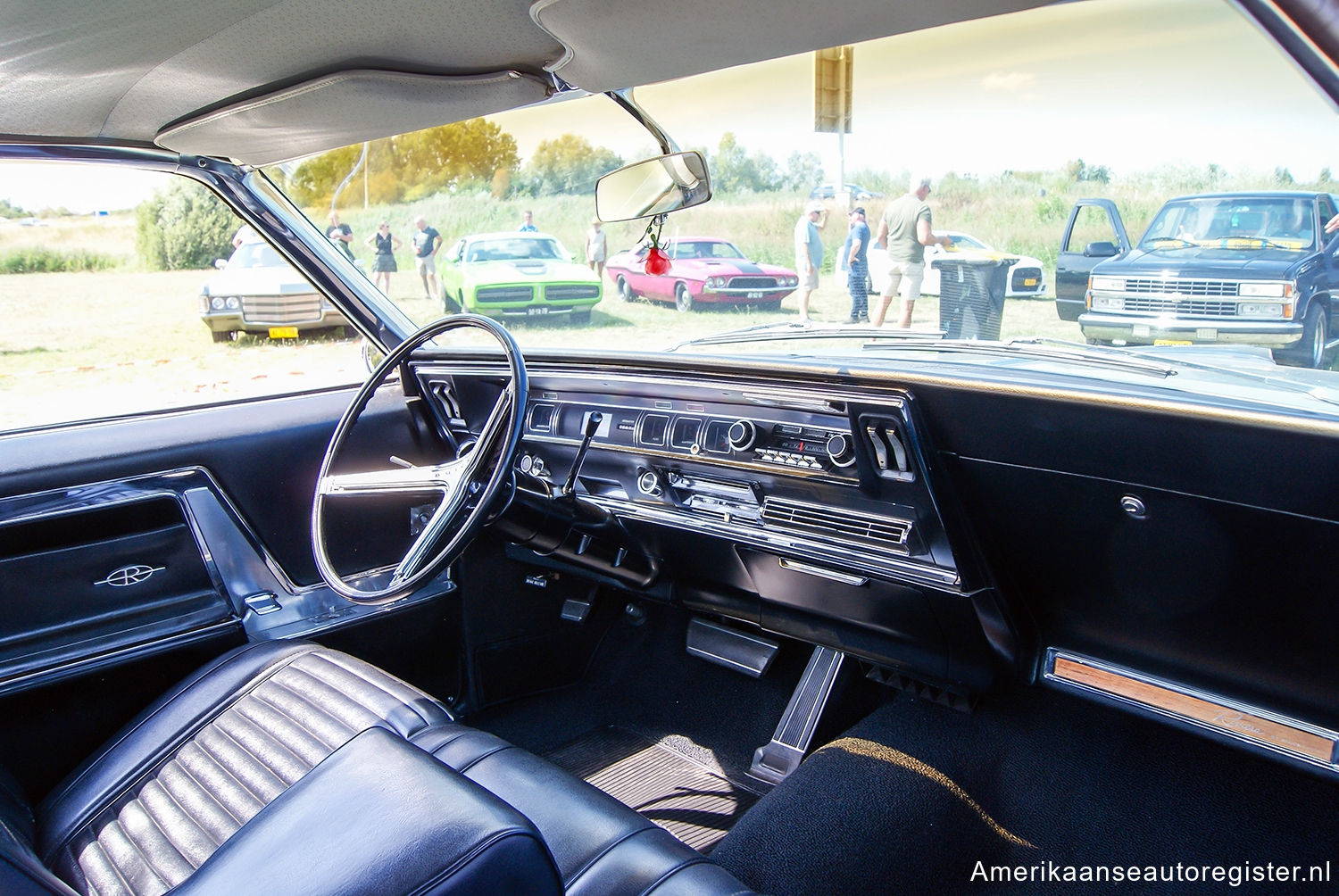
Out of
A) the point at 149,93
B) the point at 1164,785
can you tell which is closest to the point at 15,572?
the point at 149,93

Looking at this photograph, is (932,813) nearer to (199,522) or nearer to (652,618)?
(652,618)

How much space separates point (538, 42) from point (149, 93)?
0.99 meters

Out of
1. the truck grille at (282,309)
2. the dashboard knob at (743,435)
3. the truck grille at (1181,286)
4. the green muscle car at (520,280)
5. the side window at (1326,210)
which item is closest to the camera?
the side window at (1326,210)

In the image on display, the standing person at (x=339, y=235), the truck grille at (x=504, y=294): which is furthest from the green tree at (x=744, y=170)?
the standing person at (x=339, y=235)

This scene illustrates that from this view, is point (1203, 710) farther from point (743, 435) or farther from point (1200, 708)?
point (743, 435)

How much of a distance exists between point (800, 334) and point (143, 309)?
2.81 m

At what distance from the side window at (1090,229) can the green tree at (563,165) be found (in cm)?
153

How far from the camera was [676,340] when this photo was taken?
8.62ft

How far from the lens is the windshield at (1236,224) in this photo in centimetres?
155

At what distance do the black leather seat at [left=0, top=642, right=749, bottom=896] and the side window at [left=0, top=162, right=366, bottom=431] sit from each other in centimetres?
124

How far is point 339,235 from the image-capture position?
3.13 m

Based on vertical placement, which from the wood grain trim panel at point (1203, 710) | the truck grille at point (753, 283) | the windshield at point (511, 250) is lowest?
the wood grain trim panel at point (1203, 710)

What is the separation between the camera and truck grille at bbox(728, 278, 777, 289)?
2.81 meters

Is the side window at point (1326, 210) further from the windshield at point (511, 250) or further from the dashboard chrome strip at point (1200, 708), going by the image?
the windshield at point (511, 250)
